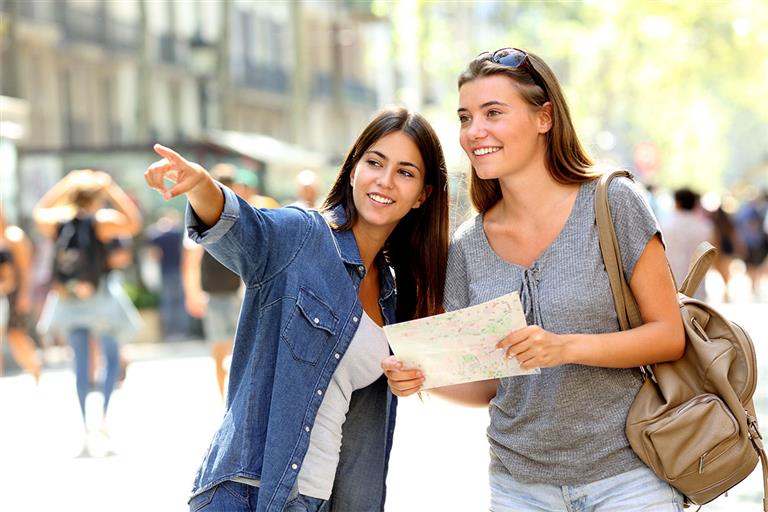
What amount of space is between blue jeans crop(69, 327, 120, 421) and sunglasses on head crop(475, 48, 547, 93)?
22.8ft

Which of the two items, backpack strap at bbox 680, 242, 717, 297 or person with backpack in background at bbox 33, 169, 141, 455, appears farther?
person with backpack in background at bbox 33, 169, 141, 455

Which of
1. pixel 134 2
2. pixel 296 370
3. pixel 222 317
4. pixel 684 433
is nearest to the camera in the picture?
pixel 684 433

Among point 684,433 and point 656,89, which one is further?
point 656,89

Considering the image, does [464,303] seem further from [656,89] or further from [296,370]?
[656,89]

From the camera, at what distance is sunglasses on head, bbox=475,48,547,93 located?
3.65 meters

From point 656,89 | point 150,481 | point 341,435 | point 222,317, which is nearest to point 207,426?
point 222,317

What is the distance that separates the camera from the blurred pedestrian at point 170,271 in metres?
18.3

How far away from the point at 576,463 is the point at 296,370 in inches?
29.7

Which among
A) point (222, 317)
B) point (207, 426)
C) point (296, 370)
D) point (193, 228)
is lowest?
point (207, 426)

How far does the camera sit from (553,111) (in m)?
3.68

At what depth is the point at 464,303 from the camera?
3807 millimetres

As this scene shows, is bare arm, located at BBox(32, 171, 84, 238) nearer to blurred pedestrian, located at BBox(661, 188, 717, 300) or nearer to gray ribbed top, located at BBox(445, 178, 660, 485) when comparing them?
blurred pedestrian, located at BBox(661, 188, 717, 300)

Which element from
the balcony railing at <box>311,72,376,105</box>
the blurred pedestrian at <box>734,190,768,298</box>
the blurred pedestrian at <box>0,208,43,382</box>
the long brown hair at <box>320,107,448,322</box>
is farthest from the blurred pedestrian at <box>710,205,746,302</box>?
the balcony railing at <box>311,72,376,105</box>

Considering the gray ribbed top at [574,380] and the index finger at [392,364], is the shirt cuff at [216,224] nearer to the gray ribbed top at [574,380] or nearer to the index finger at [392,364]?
the index finger at [392,364]
